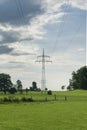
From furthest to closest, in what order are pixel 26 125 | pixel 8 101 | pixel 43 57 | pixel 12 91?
pixel 12 91, pixel 43 57, pixel 8 101, pixel 26 125

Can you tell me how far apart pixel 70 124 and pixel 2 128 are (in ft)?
17.2

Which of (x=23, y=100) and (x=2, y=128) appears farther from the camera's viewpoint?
(x=23, y=100)

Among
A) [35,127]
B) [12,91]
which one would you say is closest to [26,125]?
[35,127]

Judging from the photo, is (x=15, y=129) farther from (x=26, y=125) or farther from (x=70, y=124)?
(x=70, y=124)

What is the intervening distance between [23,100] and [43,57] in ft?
98.9

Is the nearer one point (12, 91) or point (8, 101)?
point (8, 101)

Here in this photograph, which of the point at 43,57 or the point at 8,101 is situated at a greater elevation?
the point at 43,57

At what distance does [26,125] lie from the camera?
2797cm

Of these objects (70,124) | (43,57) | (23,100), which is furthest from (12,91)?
(70,124)

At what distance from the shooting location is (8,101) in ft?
238

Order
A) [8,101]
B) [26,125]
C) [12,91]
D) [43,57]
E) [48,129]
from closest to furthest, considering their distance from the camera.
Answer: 1. [48,129]
2. [26,125]
3. [8,101]
4. [43,57]
5. [12,91]

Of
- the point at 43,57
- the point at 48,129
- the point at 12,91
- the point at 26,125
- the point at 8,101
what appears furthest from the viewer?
the point at 12,91

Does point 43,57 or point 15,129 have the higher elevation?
point 43,57

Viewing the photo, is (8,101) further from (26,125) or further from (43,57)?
(26,125)
